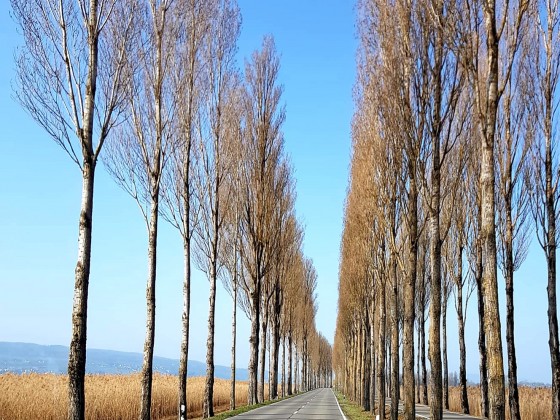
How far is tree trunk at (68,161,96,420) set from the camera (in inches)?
409

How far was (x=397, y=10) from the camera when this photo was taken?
16.3 meters

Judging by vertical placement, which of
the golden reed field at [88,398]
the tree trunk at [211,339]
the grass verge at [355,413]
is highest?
the tree trunk at [211,339]

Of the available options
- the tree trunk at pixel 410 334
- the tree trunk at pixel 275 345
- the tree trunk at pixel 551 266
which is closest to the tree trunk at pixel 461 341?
the tree trunk at pixel 551 266

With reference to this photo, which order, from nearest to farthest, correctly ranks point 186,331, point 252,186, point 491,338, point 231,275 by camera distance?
1. point 491,338
2. point 186,331
3. point 252,186
4. point 231,275

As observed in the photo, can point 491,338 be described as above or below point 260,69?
below

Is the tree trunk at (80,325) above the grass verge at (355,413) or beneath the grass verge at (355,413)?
above

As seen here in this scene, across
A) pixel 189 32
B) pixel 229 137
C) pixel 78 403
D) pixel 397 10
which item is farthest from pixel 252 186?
pixel 78 403

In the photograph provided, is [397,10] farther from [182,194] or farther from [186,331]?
[186,331]

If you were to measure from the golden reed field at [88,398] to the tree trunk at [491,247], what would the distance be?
12.2 m

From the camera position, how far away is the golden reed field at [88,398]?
1625 cm

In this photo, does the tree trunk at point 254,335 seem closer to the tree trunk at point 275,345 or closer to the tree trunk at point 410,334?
the tree trunk at point 275,345

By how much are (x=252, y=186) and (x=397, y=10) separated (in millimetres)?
15645

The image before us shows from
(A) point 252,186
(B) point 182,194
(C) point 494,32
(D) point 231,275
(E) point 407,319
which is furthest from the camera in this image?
(D) point 231,275

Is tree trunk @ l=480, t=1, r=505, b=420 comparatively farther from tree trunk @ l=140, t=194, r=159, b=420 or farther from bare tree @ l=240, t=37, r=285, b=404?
bare tree @ l=240, t=37, r=285, b=404
